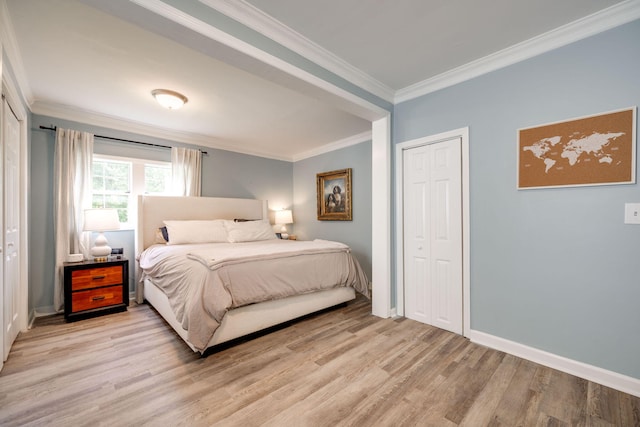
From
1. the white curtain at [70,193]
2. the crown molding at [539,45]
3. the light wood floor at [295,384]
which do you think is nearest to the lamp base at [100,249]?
the white curtain at [70,193]

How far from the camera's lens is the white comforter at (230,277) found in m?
2.19

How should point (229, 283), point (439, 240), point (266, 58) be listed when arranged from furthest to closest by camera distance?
point (439, 240) → point (229, 283) → point (266, 58)

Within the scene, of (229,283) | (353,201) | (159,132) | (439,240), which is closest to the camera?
(229,283)

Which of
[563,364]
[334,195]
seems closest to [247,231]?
[334,195]

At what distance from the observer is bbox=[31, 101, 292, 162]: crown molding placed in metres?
3.26

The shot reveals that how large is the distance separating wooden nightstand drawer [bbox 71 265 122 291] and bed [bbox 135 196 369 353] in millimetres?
292

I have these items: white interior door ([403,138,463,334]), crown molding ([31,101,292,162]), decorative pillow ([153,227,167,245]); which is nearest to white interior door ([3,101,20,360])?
crown molding ([31,101,292,162])

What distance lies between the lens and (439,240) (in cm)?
277

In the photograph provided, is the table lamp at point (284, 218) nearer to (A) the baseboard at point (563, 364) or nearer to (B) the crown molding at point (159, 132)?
(B) the crown molding at point (159, 132)

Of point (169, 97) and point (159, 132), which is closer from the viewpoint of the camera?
point (169, 97)

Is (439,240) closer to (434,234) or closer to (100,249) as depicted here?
(434,234)

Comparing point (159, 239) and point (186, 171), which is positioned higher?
point (186, 171)

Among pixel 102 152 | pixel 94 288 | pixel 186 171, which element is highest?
pixel 102 152

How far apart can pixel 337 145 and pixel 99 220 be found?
364cm
